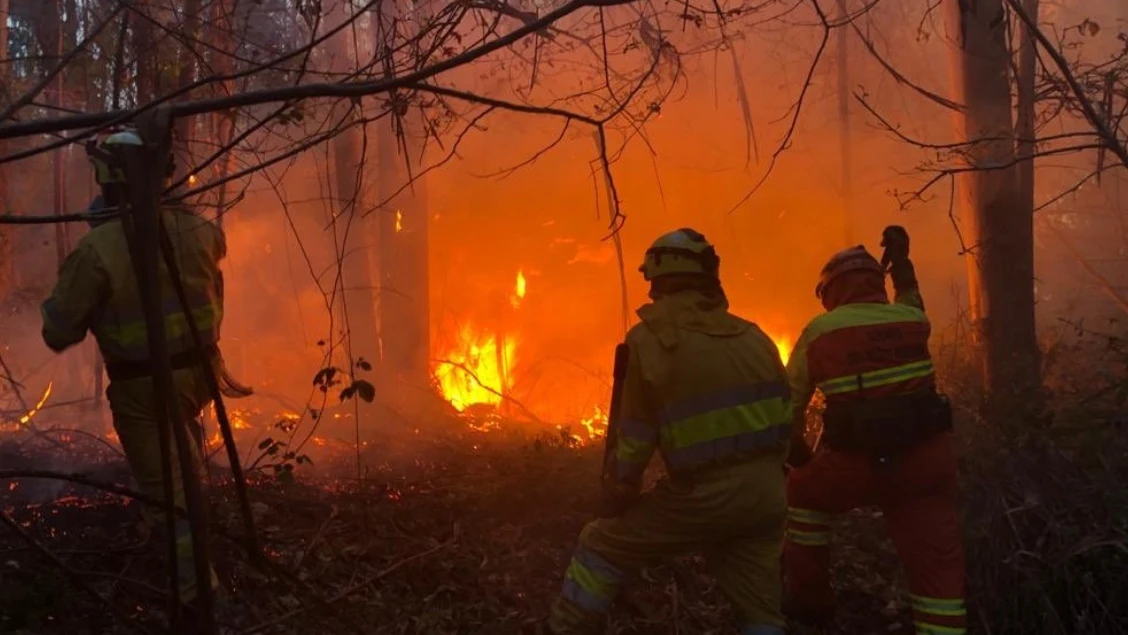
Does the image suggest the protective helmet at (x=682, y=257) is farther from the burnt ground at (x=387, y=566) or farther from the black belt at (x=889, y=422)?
the burnt ground at (x=387, y=566)

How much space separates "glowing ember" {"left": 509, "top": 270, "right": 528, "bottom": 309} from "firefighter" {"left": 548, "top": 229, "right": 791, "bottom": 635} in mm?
11536

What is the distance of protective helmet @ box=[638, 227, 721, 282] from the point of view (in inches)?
130

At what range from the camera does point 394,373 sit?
10773mm

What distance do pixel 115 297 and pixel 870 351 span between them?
10.6ft

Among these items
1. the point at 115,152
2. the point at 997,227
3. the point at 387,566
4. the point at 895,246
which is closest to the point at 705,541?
the point at 387,566

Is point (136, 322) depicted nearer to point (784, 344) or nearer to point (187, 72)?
point (187, 72)

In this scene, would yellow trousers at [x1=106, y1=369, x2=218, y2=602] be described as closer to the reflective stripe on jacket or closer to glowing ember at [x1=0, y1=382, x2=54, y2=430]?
the reflective stripe on jacket

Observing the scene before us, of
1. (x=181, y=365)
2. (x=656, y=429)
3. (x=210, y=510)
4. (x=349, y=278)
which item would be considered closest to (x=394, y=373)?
(x=349, y=278)

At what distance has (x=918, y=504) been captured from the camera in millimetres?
3760

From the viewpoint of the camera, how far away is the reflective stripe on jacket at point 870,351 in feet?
12.3

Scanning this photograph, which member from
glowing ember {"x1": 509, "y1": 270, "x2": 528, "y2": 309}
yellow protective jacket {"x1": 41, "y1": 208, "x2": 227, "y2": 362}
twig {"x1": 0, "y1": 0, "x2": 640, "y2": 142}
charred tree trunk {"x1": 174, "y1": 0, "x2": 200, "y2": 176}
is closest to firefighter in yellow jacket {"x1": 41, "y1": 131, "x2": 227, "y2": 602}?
yellow protective jacket {"x1": 41, "y1": 208, "x2": 227, "y2": 362}

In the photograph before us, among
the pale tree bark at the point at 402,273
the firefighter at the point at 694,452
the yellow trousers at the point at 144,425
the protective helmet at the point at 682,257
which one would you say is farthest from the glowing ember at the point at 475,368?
the protective helmet at the point at 682,257

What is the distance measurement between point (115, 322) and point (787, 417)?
279 cm

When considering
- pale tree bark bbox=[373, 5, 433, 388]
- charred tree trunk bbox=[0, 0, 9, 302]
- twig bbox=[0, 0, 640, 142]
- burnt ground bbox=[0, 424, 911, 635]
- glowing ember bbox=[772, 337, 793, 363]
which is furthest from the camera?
glowing ember bbox=[772, 337, 793, 363]
